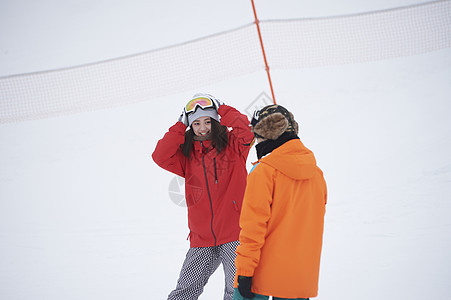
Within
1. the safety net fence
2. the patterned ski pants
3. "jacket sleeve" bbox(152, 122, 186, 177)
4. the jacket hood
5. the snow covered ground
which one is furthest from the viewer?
the safety net fence

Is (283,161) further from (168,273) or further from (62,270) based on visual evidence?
(62,270)

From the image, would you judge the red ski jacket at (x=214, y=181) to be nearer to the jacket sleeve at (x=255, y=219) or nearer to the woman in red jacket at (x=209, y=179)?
the woman in red jacket at (x=209, y=179)

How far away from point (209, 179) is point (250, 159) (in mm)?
4794

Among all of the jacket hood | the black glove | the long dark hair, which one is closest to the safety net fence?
the long dark hair

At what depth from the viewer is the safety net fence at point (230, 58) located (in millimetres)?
8680

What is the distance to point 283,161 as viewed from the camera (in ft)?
5.72

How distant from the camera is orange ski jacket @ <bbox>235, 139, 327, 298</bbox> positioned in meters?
1.74

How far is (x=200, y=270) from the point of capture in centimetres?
228

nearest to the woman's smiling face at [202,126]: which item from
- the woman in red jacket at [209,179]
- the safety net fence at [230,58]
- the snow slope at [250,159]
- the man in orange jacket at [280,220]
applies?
the woman in red jacket at [209,179]

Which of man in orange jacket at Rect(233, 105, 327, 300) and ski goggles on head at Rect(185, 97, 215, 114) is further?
ski goggles on head at Rect(185, 97, 215, 114)

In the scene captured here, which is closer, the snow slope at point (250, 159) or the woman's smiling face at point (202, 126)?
the woman's smiling face at point (202, 126)

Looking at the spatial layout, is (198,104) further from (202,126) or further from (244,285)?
(244,285)

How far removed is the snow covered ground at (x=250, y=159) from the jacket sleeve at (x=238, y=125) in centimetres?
157

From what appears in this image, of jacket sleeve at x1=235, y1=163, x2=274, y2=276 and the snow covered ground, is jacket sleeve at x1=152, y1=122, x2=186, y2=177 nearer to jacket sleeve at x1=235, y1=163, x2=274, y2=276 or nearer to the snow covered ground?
jacket sleeve at x1=235, y1=163, x2=274, y2=276
